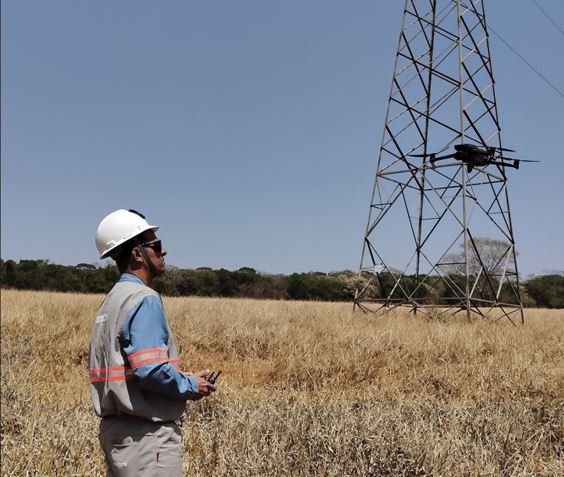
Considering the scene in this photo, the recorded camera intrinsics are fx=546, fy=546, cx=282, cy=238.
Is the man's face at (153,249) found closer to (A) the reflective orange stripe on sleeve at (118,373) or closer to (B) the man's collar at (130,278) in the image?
(B) the man's collar at (130,278)

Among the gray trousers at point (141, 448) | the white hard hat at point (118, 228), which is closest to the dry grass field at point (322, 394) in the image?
the gray trousers at point (141, 448)

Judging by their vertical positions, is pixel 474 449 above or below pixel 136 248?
below

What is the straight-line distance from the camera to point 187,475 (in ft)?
14.0

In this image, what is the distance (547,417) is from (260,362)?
5562 mm

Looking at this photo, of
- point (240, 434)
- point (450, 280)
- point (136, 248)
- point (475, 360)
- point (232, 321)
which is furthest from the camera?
point (450, 280)

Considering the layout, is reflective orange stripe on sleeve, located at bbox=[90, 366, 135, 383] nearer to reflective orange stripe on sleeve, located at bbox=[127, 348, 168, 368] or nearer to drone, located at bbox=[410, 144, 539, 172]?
reflective orange stripe on sleeve, located at bbox=[127, 348, 168, 368]

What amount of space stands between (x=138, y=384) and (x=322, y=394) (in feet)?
16.0

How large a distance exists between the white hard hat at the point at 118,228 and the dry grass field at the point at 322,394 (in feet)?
7.20

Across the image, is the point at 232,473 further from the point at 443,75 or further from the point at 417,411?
the point at 443,75

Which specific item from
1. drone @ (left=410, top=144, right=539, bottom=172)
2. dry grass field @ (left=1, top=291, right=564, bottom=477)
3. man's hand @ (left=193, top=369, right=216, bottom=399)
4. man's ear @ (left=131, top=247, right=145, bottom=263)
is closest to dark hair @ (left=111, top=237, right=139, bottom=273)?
man's ear @ (left=131, top=247, right=145, bottom=263)

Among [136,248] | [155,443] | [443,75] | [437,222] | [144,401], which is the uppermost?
[443,75]

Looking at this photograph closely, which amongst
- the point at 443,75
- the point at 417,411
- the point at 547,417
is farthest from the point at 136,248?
the point at 443,75

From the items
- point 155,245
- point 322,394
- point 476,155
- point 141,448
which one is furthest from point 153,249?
point 476,155

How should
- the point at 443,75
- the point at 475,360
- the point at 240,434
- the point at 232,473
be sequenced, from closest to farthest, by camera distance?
the point at 232,473 < the point at 240,434 < the point at 475,360 < the point at 443,75
